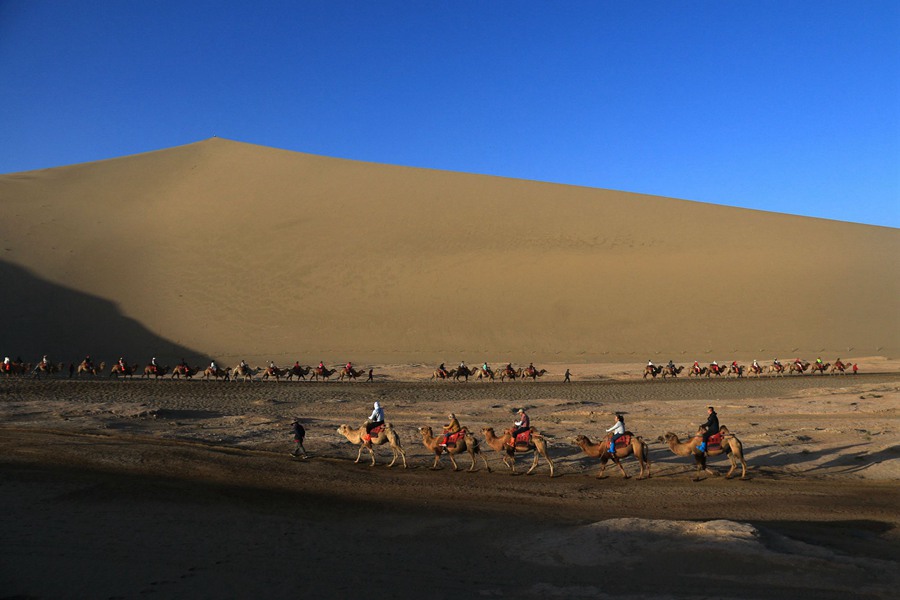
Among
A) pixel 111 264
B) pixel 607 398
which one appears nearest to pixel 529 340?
pixel 607 398

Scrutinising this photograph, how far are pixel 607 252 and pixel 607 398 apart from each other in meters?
36.5

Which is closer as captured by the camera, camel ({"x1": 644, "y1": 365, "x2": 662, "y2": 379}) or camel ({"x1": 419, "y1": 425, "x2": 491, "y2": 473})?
camel ({"x1": 419, "y1": 425, "x2": 491, "y2": 473})

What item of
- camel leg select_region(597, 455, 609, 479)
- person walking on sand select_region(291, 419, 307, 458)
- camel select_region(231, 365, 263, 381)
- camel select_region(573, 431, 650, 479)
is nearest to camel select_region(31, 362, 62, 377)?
camel select_region(231, 365, 263, 381)

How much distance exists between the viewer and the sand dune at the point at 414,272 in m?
48.7

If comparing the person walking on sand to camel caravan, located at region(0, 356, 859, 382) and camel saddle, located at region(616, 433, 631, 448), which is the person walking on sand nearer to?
camel saddle, located at region(616, 433, 631, 448)

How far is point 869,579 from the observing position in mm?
8750

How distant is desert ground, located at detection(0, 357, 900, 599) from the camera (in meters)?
8.81

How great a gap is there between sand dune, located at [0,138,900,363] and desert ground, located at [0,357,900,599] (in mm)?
24120

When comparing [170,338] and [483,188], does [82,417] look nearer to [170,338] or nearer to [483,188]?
[170,338]

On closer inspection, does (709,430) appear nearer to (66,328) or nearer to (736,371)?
(736,371)

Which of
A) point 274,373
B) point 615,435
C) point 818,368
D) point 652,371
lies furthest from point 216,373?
point 818,368

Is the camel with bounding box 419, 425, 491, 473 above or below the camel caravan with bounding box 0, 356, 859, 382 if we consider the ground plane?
below

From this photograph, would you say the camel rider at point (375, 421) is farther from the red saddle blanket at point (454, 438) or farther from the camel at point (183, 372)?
the camel at point (183, 372)

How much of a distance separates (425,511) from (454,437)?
14.1 feet
